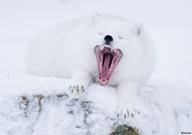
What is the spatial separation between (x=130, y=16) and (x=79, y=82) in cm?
774

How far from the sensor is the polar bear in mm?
7266

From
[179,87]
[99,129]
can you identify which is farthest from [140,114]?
[179,87]

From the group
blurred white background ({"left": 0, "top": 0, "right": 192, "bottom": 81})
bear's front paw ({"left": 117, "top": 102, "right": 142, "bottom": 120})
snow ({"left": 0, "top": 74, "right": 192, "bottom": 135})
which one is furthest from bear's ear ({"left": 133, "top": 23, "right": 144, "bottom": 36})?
blurred white background ({"left": 0, "top": 0, "right": 192, "bottom": 81})

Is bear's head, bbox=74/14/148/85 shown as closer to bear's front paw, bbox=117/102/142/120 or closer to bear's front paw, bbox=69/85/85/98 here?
bear's front paw, bbox=69/85/85/98

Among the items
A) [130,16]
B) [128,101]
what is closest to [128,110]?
[128,101]

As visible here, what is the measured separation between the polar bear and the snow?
0.34 feet

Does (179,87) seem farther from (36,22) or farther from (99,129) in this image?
(36,22)

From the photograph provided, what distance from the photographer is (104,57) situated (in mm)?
7398

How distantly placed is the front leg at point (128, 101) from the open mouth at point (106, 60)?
0.25 meters

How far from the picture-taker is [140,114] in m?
7.02

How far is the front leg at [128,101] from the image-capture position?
695 centimetres

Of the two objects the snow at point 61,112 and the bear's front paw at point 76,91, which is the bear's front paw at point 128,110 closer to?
the snow at point 61,112

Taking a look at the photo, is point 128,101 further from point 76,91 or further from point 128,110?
point 76,91

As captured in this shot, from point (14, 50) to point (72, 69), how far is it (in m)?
3.58
